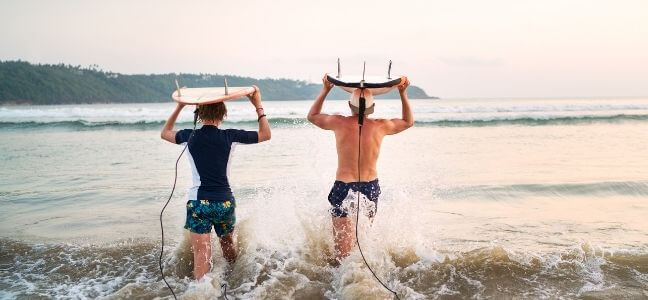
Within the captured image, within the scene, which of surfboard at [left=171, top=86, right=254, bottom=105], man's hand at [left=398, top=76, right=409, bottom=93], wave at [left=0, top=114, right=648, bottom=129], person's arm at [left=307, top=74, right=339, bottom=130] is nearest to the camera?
surfboard at [left=171, top=86, right=254, bottom=105]

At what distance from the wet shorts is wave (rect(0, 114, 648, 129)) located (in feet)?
64.8

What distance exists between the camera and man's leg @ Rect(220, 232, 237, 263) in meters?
4.71

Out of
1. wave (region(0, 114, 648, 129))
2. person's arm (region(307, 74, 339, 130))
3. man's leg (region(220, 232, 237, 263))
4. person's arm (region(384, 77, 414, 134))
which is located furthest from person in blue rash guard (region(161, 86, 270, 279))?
wave (region(0, 114, 648, 129))

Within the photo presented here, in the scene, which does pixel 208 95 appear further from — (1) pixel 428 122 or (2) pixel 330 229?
(1) pixel 428 122

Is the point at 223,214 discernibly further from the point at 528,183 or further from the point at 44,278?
the point at 528,183

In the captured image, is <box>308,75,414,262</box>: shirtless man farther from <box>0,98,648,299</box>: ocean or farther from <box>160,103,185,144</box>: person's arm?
<box>160,103,185,144</box>: person's arm

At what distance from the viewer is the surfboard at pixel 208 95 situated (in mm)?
4031

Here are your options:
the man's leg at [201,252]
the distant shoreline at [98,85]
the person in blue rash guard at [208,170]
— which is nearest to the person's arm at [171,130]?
the person in blue rash guard at [208,170]

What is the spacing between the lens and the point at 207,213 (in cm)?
423

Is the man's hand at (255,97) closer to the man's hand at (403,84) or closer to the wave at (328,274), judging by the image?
the man's hand at (403,84)

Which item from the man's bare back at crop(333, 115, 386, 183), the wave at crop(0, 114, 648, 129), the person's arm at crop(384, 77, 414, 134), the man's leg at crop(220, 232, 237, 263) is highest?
the person's arm at crop(384, 77, 414, 134)

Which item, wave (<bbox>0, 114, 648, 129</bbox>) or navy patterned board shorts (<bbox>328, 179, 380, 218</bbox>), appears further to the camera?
wave (<bbox>0, 114, 648, 129</bbox>)

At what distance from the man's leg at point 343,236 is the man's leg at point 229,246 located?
994mm

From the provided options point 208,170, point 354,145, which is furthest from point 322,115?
point 208,170
